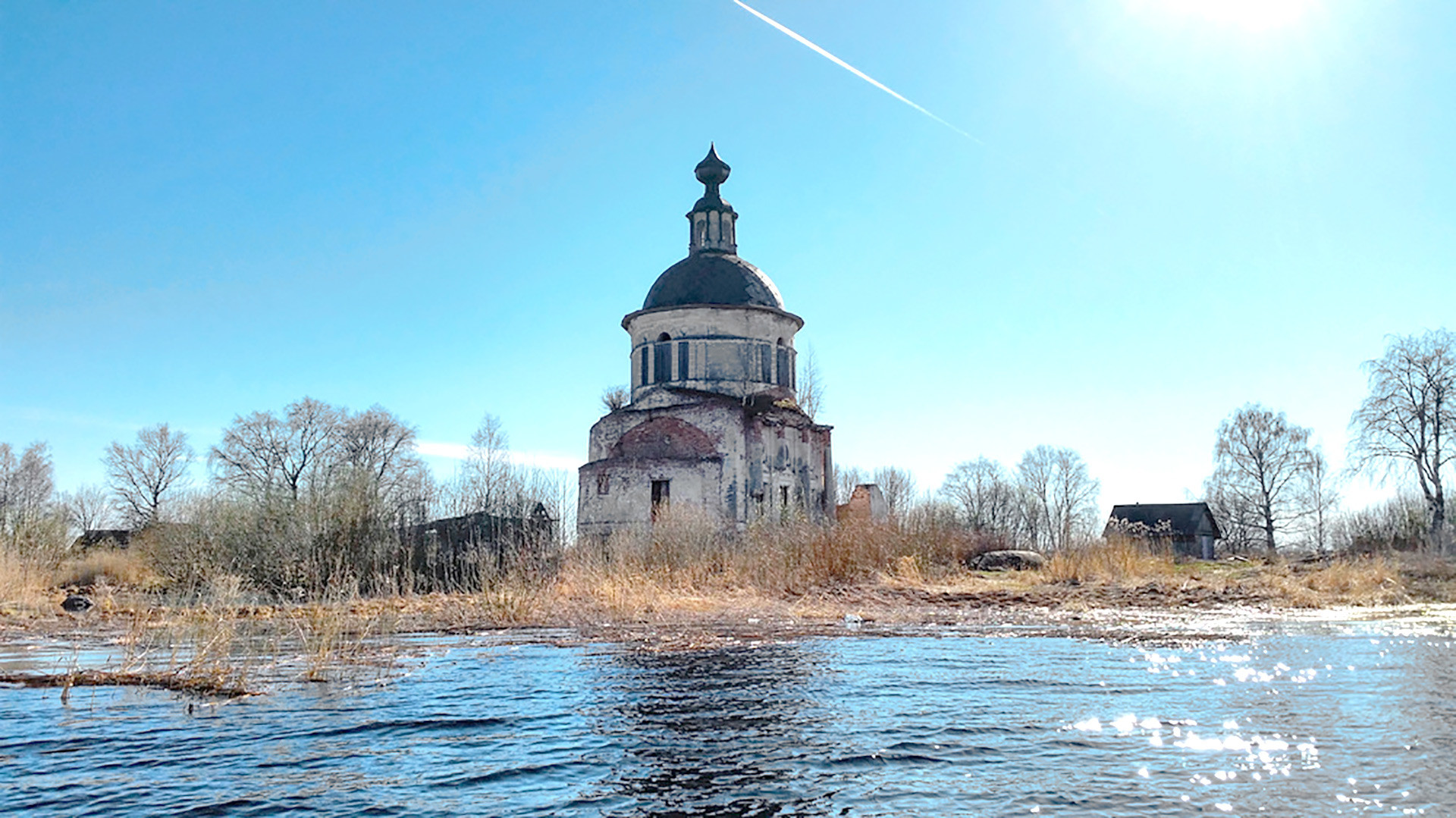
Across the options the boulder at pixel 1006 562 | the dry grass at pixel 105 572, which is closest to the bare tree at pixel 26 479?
the dry grass at pixel 105 572

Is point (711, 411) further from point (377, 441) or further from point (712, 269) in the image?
point (377, 441)

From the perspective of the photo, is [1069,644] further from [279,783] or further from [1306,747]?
[279,783]

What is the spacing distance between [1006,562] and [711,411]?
8.73 metres

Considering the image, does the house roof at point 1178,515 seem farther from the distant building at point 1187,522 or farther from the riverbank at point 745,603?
the riverbank at point 745,603

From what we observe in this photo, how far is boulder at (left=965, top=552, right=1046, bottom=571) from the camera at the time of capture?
2350cm

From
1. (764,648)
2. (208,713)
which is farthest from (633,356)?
(208,713)

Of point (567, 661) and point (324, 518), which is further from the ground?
point (324, 518)

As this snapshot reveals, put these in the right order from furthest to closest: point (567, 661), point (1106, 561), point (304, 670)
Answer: point (1106, 561) → point (567, 661) → point (304, 670)

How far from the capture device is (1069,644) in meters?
9.88

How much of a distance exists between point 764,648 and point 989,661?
2.14 meters

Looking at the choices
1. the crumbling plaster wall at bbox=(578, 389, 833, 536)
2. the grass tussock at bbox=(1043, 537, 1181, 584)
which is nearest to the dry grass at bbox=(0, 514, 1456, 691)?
the grass tussock at bbox=(1043, 537, 1181, 584)

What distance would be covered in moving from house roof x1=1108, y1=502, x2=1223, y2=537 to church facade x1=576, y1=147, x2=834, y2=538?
2562cm

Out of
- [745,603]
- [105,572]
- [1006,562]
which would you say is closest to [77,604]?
[105,572]

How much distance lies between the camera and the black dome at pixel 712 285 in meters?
29.6
